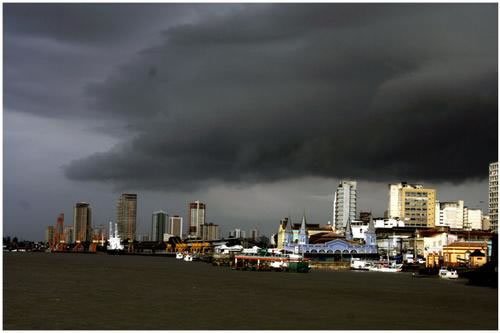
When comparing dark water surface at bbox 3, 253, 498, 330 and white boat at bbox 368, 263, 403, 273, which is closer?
dark water surface at bbox 3, 253, 498, 330

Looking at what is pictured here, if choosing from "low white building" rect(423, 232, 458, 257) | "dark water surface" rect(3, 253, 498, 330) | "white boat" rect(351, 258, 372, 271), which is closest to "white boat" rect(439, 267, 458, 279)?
"white boat" rect(351, 258, 372, 271)

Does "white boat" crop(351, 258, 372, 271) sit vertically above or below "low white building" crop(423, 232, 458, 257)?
below

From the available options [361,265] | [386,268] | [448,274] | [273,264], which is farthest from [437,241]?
[448,274]

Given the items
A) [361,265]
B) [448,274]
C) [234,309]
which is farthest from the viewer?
[361,265]

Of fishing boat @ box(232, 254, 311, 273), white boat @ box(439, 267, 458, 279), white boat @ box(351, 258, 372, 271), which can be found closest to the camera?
white boat @ box(439, 267, 458, 279)

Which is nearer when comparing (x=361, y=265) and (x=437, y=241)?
(x=361, y=265)

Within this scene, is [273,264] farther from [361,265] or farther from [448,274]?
[448,274]

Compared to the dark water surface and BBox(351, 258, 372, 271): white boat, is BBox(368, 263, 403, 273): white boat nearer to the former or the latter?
BBox(351, 258, 372, 271): white boat

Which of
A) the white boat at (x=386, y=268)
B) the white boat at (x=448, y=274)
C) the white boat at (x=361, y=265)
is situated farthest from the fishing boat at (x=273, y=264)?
the white boat at (x=448, y=274)

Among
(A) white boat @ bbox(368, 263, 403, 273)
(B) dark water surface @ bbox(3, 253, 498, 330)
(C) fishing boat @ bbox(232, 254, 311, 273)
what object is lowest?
(A) white boat @ bbox(368, 263, 403, 273)

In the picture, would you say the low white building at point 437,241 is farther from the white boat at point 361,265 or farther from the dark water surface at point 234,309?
the dark water surface at point 234,309

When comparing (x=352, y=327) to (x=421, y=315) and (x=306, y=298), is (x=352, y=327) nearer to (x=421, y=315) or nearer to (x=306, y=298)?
(x=421, y=315)
